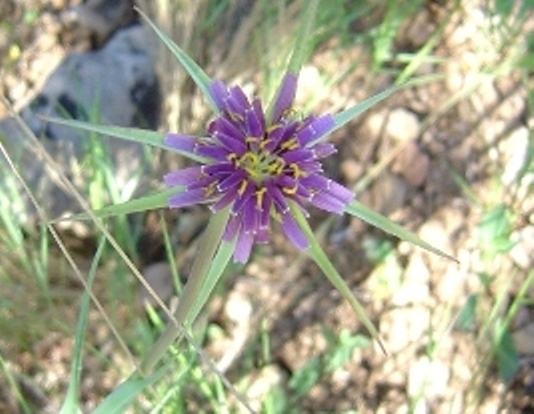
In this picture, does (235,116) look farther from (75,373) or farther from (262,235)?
(75,373)

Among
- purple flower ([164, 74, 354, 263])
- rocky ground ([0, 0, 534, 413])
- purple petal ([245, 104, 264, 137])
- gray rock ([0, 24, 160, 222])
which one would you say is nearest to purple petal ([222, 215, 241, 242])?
purple flower ([164, 74, 354, 263])

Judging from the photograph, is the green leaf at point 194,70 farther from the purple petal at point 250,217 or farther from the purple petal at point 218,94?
the purple petal at point 250,217

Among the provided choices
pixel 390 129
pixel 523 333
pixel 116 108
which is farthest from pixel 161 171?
pixel 523 333

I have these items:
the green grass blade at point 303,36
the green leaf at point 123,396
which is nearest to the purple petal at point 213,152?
the green grass blade at point 303,36

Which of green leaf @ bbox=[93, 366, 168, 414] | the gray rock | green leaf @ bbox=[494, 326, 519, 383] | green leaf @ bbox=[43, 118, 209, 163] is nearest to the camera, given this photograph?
green leaf @ bbox=[43, 118, 209, 163]

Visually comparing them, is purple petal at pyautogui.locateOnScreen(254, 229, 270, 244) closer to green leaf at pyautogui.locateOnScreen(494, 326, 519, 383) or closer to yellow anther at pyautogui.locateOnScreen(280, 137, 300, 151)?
yellow anther at pyautogui.locateOnScreen(280, 137, 300, 151)

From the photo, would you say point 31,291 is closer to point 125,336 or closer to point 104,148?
point 125,336
